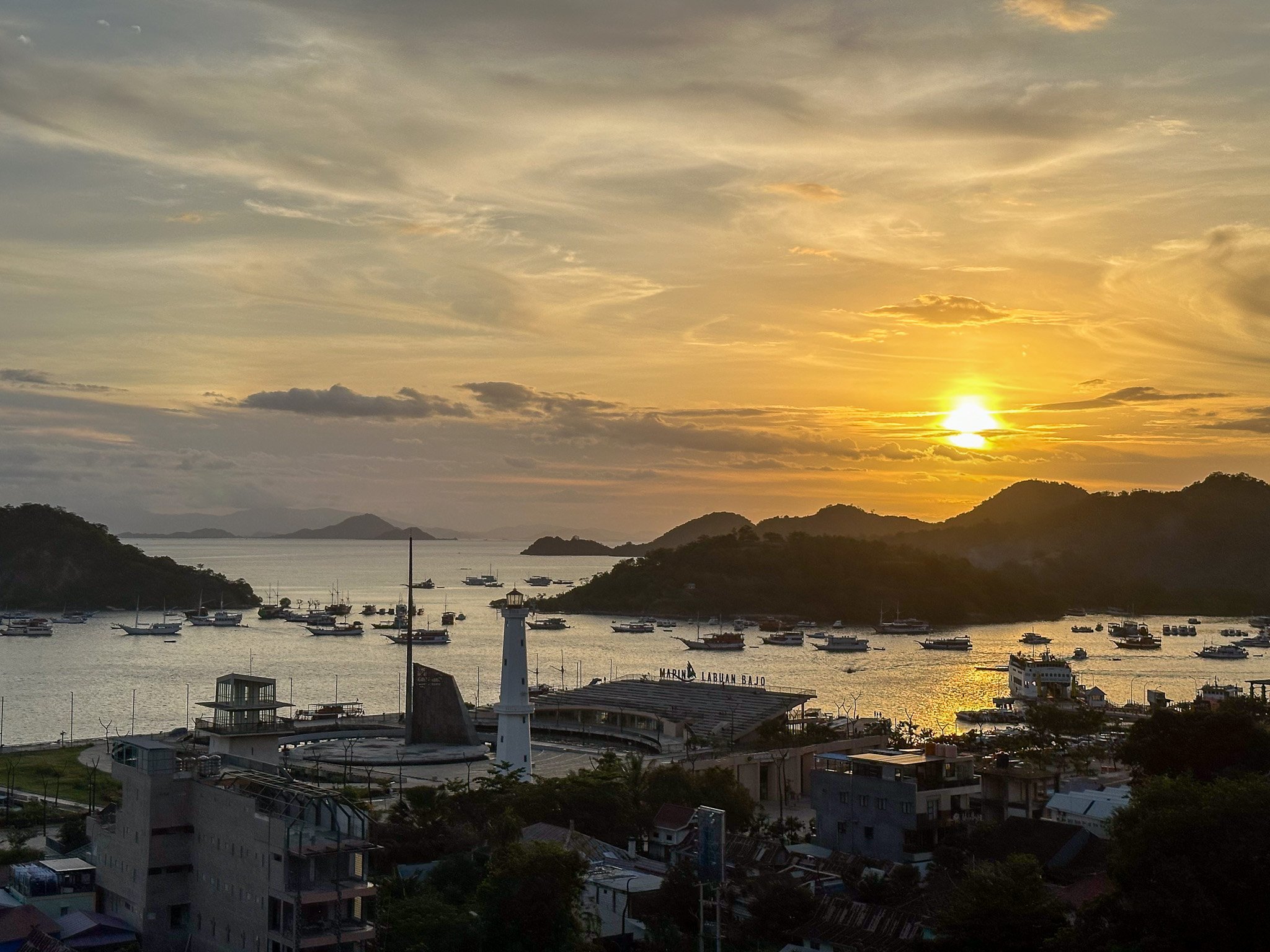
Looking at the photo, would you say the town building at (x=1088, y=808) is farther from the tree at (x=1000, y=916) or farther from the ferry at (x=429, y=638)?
the ferry at (x=429, y=638)

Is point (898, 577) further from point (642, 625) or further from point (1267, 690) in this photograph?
point (1267, 690)

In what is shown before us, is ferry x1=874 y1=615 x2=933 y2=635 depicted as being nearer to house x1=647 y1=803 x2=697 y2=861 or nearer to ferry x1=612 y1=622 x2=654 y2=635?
ferry x1=612 y1=622 x2=654 y2=635

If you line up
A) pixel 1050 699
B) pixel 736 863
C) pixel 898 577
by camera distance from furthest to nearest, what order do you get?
1. pixel 898 577
2. pixel 1050 699
3. pixel 736 863

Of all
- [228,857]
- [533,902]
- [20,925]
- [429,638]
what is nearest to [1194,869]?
[533,902]

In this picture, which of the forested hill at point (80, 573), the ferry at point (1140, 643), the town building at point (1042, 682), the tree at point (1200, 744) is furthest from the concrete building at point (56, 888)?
the forested hill at point (80, 573)

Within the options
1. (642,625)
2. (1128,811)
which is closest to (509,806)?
(1128,811)

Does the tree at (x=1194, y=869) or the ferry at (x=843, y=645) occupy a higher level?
A: the tree at (x=1194, y=869)

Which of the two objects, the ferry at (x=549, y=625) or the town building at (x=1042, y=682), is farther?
the ferry at (x=549, y=625)

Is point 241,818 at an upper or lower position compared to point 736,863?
upper
